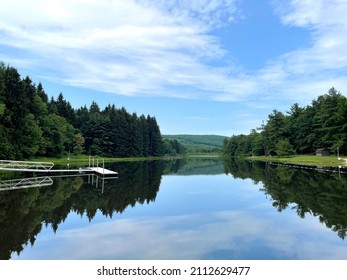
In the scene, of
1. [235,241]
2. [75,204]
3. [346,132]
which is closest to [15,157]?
[75,204]

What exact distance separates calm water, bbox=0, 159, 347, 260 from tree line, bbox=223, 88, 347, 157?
161 feet

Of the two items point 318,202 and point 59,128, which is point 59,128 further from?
point 318,202

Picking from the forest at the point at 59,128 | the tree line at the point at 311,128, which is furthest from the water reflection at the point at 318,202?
the tree line at the point at 311,128

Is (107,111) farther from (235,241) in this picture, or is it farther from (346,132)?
(235,241)

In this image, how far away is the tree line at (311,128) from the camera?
69.8 metres

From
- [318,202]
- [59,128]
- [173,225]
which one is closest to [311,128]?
[59,128]

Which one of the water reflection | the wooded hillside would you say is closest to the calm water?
the water reflection

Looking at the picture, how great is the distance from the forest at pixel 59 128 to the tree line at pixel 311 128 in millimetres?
45004

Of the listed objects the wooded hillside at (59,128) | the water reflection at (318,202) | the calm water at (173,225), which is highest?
the wooded hillside at (59,128)

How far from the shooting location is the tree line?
2746 inches

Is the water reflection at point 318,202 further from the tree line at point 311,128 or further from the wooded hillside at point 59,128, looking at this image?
the tree line at point 311,128

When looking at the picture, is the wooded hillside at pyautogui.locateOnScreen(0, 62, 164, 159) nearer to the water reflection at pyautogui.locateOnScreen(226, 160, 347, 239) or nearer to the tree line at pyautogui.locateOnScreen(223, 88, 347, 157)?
the water reflection at pyautogui.locateOnScreen(226, 160, 347, 239)

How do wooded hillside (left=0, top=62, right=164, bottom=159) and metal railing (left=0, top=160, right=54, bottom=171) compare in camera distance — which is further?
wooded hillside (left=0, top=62, right=164, bottom=159)

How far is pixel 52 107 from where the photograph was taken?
8331cm
